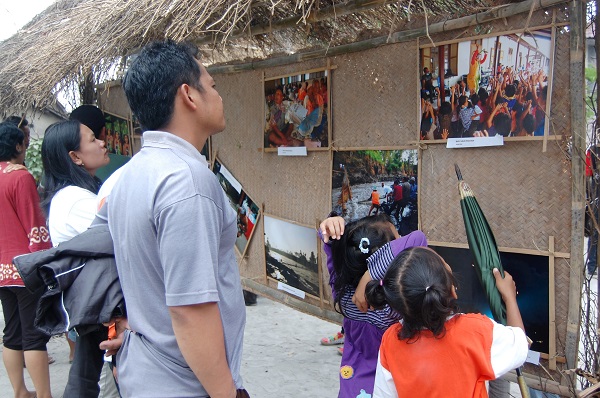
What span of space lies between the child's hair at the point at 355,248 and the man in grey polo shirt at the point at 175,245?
2.71 feet

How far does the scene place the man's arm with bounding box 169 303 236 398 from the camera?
129cm

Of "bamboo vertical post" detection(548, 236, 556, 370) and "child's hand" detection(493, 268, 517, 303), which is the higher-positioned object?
"child's hand" detection(493, 268, 517, 303)

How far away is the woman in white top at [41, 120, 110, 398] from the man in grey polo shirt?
676mm

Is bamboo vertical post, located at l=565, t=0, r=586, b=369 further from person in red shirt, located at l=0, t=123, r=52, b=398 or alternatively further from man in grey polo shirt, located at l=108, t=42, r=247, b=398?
person in red shirt, located at l=0, t=123, r=52, b=398

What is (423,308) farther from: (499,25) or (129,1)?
(129,1)

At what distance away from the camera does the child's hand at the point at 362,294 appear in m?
2.09

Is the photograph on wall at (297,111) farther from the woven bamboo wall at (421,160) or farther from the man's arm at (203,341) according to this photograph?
the man's arm at (203,341)

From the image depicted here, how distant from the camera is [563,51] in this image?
2.00 meters

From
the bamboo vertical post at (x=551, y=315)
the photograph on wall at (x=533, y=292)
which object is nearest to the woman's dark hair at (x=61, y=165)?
the photograph on wall at (x=533, y=292)

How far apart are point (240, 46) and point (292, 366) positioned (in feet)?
8.00

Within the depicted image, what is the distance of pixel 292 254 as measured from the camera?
3.50m

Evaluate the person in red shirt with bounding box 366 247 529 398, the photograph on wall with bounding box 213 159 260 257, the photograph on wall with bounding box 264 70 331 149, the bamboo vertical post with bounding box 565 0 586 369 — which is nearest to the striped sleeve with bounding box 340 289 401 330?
the person in red shirt with bounding box 366 247 529 398

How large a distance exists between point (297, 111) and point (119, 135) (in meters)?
2.43

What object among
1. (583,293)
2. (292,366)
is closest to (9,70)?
(292,366)
